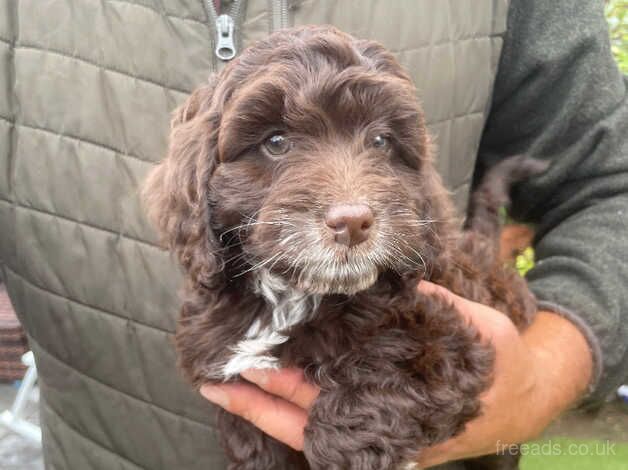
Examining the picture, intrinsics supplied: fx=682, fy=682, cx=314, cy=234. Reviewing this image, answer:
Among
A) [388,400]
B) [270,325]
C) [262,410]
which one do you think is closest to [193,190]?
[270,325]

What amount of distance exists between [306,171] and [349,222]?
22cm

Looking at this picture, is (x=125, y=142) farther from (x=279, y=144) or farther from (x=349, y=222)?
(x=349, y=222)

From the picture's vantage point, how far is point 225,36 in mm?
2002

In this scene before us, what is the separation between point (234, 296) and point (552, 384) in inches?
43.8

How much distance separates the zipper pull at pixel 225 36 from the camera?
2.00 m

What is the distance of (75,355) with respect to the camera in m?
2.49

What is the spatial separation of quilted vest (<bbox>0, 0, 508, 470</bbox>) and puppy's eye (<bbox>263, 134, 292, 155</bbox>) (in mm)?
438

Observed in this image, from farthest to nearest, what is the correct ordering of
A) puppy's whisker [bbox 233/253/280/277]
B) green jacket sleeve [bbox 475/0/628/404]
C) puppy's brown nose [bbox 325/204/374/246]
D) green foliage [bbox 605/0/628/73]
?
green foliage [bbox 605/0/628/73]
green jacket sleeve [bbox 475/0/628/404]
puppy's whisker [bbox 233/253/280/277]
puppy's brown nose [bbox 325/204/374/246]

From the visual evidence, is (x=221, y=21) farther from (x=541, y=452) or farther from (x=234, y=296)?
(x=541, y=452)

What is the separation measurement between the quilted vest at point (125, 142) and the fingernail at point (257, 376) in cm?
46

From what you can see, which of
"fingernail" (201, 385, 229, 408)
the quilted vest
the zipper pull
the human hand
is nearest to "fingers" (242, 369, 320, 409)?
the human hand

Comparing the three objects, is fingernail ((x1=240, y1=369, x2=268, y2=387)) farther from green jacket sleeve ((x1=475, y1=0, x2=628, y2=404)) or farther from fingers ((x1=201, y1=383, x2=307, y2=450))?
green jacket sleeve ((x1=475, y1=0, x2=628, y2=404))

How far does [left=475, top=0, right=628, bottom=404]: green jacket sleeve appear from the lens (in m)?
2.38

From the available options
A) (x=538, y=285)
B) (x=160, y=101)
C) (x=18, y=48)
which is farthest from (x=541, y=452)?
(x=18, y=48)
